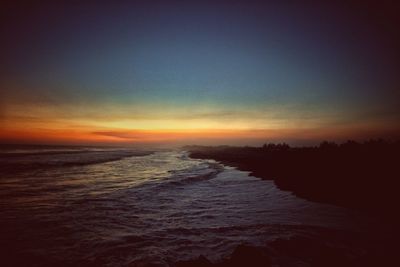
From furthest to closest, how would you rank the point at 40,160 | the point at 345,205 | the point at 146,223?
the point at 40,160, the point at 345,205, the point at 146,223

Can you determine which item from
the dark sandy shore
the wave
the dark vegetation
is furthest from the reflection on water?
the wave

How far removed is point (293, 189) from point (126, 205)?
11951 mm

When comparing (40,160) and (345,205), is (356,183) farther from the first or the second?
(40,160)

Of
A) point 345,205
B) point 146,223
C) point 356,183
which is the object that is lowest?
point 146,223

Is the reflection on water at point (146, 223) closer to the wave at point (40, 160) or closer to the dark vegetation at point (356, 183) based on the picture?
the dark vegetation at point (356, 183)

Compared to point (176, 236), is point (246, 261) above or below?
above

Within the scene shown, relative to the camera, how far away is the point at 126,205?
14805 mm

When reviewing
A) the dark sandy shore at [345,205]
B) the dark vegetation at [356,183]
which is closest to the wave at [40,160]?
the dark sandy shore at [345,205]

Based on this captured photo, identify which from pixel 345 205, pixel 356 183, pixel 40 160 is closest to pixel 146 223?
pixel 345 205

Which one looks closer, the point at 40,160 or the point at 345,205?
the point at 345,205

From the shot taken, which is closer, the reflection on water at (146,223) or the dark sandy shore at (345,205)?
the dark sandy shore at (345,205)

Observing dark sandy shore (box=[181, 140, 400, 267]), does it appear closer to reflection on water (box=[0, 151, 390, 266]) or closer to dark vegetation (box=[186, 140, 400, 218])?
dark vegetation (box=[186, 140, 400, 218])

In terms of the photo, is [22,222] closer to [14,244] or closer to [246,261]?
[14,244]

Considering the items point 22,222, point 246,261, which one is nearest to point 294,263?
point 246,261
